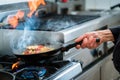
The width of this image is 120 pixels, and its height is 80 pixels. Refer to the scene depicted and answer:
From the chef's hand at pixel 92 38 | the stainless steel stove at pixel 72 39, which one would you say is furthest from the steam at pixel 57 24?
the chef's hand at pixel 92 38

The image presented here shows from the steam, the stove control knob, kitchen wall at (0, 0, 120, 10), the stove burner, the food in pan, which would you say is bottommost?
the stove control knob

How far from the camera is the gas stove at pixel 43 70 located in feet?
3.93

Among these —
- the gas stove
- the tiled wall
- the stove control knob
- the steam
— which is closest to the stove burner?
the gas stove

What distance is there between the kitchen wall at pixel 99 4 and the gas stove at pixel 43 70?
1426mm

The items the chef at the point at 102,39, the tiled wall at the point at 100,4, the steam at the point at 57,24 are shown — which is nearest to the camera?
the chef at the point at 102,39

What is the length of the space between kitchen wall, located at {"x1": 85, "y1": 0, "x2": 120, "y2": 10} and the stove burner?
1539 mm

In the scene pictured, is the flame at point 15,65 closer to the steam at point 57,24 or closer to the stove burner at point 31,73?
the stove burner at point 31,73

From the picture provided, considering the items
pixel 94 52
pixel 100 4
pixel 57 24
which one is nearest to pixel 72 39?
pixel 57 24

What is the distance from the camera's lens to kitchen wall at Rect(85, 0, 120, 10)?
264cm

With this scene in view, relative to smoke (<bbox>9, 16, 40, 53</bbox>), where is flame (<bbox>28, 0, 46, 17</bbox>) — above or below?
above

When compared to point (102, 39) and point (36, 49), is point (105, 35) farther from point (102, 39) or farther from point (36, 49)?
point (36, 49)

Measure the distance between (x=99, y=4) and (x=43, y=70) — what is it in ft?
5.20

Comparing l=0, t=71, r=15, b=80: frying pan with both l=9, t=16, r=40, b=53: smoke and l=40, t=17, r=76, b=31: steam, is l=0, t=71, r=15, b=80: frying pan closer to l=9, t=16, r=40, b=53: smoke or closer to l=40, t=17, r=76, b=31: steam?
l=9, t=16, r=40, b=53: smoke

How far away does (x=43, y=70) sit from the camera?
50.2 inches
